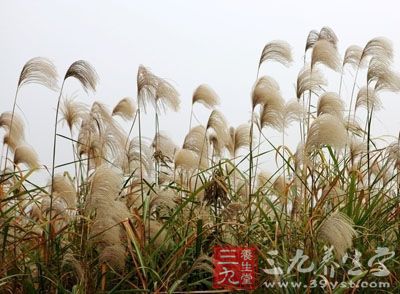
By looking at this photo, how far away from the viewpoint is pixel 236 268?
2.75 metres

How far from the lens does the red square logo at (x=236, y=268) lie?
2.81m

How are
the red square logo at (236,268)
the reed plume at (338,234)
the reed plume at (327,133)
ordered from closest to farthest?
the reed plume at (338,234), the reed plume at (327,133), the red square logo at (236,268)

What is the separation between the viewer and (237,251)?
9.63 feet

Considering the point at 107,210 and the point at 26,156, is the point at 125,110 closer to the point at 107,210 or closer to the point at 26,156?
the point at 26,156

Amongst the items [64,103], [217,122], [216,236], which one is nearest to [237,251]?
[216,236]

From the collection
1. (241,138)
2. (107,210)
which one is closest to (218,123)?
(241,138)

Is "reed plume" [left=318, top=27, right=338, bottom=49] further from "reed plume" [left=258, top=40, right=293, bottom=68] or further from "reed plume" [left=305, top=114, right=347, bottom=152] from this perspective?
"reed plume" [left=305, top=114, right=347, bottom=152]

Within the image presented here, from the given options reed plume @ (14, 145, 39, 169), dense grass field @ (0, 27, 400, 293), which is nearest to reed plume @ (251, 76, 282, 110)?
dense grass field @ (0, 27, 400, 293)

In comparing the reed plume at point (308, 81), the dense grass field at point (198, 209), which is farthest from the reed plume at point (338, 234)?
the reed plume at point (308, 81)

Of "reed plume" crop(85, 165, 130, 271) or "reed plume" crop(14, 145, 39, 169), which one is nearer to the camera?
"reed plume" crop(85, 165, 130, 271)

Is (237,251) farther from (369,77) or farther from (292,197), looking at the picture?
(369,77)

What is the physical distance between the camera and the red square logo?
2814 mm

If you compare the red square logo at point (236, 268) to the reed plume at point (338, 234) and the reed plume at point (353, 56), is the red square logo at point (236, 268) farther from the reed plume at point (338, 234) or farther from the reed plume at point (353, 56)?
the reed plume at point (353, 56)

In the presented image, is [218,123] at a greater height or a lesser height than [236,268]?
greater
